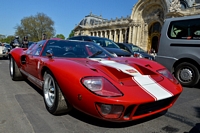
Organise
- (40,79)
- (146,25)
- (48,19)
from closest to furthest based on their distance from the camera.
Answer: (40,79), (146,25), (48,19)

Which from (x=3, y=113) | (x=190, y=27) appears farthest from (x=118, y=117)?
(x=190, y=27)

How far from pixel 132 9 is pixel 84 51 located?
3622 cm

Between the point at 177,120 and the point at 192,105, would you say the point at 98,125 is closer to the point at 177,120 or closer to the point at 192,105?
the point at 177,120

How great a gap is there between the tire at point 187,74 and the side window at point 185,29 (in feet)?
2.83

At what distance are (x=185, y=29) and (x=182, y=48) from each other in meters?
0.62

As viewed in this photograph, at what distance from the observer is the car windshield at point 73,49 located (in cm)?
305

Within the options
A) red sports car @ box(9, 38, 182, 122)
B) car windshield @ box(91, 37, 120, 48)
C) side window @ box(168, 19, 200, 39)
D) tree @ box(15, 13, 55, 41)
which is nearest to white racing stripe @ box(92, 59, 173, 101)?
red sports car @ box(9, 38, 182, 122)

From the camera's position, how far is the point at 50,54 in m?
2.75

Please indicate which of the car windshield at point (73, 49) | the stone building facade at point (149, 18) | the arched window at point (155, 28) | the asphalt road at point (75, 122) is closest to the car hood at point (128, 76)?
the asphalt road at point (75, 122)

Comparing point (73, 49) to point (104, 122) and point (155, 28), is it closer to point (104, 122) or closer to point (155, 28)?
point (104, 122)

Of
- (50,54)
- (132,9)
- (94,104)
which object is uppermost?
(132,9)

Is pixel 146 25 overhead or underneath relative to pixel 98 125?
overhead

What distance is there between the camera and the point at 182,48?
5125mm

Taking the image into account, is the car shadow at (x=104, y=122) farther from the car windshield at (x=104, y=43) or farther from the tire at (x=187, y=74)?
the car windshield at (x=104, y=43)
